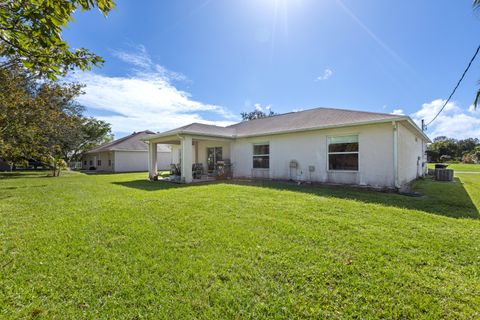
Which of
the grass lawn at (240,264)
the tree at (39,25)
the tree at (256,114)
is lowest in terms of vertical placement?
the grass lawn at (240,264)

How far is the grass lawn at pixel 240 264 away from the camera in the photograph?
2.23m

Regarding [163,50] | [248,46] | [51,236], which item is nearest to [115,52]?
[163,50]

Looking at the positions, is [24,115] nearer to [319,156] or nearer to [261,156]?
[261,156]

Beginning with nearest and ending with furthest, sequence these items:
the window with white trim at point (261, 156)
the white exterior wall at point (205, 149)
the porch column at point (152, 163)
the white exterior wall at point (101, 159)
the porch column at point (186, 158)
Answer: the porch column at point (186, 158), the window with white trim at point (261, 156), the porch column at point (152, 163), the white exterior wall at point (205, 149), the white exterior wall at point (101, 159)

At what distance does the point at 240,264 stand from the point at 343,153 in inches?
338

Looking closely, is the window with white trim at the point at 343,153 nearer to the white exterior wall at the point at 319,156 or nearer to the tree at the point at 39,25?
the white exterior wall at the point at 319,156

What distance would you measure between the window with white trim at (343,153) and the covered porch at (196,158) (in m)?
6.14

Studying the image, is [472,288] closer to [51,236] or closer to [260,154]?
[51,236]

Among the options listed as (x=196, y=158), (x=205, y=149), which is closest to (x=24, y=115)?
(x=196, y=158)

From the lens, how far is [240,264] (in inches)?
119

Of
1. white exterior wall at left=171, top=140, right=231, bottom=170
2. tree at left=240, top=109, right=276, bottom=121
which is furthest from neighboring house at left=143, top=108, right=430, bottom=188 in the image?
tree at left=240, top=109, right=276, bottom=121

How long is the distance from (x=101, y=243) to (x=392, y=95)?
19.6 meters

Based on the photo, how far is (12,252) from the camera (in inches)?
134

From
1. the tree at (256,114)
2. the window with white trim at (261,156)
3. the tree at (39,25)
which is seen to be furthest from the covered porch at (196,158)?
the tree at (256,114)
